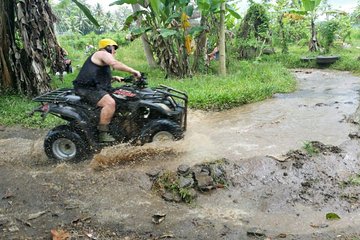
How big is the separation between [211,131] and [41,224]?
12.6 ft

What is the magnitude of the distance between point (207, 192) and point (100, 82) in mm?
2221

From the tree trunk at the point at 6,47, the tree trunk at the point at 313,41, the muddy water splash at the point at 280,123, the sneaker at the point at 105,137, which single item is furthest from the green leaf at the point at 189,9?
the tree trunk at the point at 313,41

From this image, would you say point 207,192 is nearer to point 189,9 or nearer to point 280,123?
point 280,123

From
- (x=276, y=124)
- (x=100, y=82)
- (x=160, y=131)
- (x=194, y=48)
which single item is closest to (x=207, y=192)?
(x=160, y=131)

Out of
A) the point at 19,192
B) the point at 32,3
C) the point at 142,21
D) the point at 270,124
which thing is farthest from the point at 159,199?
the point at 142,21

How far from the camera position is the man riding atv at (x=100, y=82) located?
576cm

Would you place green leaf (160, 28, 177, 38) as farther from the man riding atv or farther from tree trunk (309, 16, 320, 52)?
tree trunk (309, 16, 320, 52)

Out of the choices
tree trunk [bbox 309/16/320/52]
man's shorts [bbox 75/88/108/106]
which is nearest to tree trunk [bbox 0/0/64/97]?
man's shorts [bbox 75/88/108/106]

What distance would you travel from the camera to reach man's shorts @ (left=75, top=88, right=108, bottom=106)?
5.79m

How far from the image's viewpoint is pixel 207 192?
17.0 feet

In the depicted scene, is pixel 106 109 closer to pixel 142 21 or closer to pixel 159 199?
pixel 159 199

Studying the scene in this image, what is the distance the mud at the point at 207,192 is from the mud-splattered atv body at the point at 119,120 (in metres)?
0.20

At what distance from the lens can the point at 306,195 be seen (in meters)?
5.09

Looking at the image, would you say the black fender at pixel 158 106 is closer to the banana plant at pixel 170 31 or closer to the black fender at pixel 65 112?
the black fender at pixel 65 112
